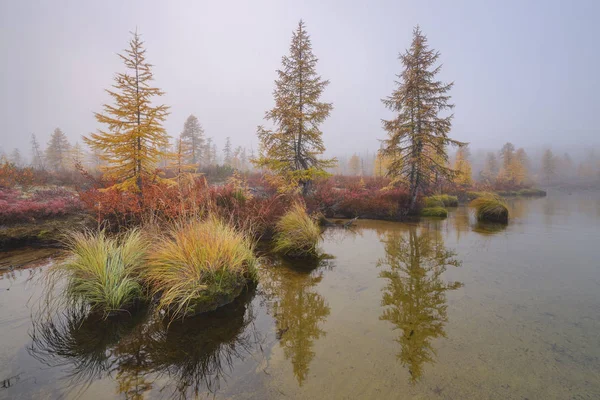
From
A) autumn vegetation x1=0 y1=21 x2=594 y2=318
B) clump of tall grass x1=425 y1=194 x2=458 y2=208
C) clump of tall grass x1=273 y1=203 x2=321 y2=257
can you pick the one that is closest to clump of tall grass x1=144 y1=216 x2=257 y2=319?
autumn vegetation x1=0 y1=21 x2=594 y2=318

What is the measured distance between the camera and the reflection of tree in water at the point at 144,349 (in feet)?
8.10

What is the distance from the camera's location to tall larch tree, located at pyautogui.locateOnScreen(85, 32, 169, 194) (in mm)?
10359

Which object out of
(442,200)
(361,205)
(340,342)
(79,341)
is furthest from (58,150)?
(340,342)

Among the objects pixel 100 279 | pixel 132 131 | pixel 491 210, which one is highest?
pixel 132 131

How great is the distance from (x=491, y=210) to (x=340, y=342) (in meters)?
13.0

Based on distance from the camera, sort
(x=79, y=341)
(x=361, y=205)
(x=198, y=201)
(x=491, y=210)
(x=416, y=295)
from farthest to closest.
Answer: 1. (x=361, y=205)
2. (x=491, y=210)
3. (x=198, y=201)
4. (x=416, y=295)
5. (x=79, y=341)

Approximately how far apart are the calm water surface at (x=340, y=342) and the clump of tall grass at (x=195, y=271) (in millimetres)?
265

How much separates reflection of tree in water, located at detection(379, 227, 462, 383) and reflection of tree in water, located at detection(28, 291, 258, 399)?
1.94 m

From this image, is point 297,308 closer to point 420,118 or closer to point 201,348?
point 201,348

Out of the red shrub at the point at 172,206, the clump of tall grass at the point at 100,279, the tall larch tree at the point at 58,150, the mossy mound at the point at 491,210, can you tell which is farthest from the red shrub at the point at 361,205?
the tall larch tree at the point at 58,150

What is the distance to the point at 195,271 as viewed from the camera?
3.90 m

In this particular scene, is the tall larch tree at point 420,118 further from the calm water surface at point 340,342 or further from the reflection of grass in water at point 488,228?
the calm water surface at point 340,342

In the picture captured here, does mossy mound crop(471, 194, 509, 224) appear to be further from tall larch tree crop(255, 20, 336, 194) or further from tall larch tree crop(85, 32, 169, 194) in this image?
tall larch tree crop(85, 32, 169, 194)

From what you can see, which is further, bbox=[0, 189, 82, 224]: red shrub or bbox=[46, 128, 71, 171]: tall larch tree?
bbox=[46, 128, 71, 171]: tall larch tree
